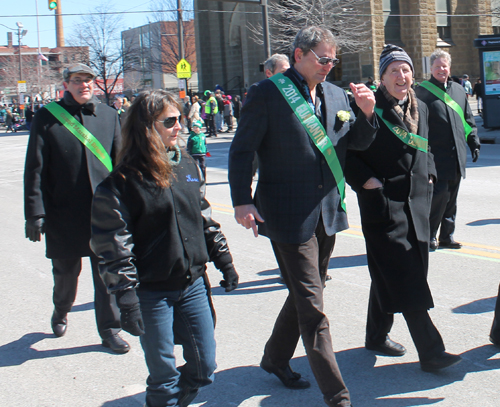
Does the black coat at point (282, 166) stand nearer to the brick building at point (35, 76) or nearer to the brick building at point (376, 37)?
the brick building at point (376, 37)

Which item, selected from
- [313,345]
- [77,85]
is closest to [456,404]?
[313,345]

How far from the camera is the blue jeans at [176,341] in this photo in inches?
119

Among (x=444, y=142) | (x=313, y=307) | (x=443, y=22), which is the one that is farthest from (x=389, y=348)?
(x=443, y=22)

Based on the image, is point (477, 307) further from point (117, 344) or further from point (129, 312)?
point (129, 312)

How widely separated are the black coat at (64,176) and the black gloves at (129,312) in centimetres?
178

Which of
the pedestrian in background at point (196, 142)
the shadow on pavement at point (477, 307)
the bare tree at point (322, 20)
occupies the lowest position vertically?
the shadow on pavement at point (477, 307)

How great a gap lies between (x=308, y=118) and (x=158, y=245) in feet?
3.54

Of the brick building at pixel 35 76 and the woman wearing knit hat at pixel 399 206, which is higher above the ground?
the brick building at pixel 35 76

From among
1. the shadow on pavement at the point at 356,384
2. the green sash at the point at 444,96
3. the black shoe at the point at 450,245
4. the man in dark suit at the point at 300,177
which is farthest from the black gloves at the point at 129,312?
the black shoe at the point at 450,245

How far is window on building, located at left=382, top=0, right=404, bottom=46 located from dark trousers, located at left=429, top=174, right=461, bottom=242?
30162mm

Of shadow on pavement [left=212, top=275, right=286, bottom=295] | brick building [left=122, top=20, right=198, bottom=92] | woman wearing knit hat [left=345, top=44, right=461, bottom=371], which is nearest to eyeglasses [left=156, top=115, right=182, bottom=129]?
woman wearing knit hat [left=345, top=44, right=461, bottom=371]

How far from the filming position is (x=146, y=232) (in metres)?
3.06

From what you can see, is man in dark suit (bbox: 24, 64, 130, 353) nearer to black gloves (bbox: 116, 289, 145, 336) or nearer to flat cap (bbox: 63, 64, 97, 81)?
Result: flat cap (bbox: 63, 64, 97, 81)

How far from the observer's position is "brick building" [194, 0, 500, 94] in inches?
1339
